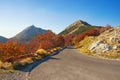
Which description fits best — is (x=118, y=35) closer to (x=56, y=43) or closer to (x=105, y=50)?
(x=105, y=50)

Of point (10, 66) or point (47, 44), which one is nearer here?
point (10, 66)

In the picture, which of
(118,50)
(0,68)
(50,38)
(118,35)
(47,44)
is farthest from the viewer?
(50,38)

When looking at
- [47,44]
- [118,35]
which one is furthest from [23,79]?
Result: [47,44]

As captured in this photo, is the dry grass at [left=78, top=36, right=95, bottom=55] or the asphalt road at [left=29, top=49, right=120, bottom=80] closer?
the asphalt road at [left=29, top=49, right=120, bottom=80]

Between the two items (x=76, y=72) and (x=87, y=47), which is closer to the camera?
(x=76, y=72)

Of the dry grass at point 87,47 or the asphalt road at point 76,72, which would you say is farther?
the dry grass at point 87,47

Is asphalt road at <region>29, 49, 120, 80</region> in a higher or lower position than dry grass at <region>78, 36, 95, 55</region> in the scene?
lower

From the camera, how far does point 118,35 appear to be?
4750 centimetres

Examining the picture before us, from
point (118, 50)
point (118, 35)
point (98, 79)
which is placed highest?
point (118, 35)

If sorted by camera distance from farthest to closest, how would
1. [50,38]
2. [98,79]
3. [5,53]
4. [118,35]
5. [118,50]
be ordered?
[50,38] → [5,53] → [118,35] → [118,50] → [98,79]

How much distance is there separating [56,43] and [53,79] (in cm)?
9499

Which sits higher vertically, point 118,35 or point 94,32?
point 94,32

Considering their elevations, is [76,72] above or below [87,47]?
below

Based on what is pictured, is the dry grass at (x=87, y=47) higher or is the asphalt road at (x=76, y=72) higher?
the dry grass at (x=87, y=47)
